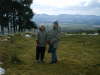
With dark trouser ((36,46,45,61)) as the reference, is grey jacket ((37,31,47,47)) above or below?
above

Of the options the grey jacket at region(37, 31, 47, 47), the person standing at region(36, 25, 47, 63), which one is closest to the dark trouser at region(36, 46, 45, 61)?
the person standing at region(36, 25, 47, 63)

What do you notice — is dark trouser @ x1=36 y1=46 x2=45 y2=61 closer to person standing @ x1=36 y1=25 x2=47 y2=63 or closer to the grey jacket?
person standing @ x1=36 y1=25 x2=47 y2=63

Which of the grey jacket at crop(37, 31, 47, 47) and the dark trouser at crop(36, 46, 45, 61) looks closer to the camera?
the grey jacket at crop(37, 31, 47, 47)

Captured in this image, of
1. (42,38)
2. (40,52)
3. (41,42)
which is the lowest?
(40,52)

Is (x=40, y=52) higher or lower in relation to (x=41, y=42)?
lower

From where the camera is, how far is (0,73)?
32.1 feet

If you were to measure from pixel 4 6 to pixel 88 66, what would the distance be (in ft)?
124

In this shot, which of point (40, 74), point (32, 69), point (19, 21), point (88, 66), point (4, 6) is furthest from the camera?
point (19, 21)

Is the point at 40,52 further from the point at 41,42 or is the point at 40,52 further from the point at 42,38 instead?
the point at 42,38

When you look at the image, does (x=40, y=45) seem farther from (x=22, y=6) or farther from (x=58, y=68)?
(x=22, y=6)

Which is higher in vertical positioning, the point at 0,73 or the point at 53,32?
the point at 53,32

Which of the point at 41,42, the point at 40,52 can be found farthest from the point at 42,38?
the point at 40,52

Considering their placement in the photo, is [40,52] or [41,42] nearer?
[41,42]

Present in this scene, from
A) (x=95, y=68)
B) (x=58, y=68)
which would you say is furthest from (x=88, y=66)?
(x=58, y=68)
